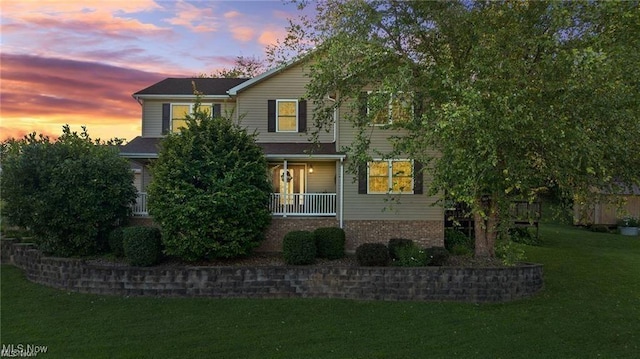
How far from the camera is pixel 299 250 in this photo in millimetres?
11250

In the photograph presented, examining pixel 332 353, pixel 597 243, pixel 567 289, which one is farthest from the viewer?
pixel 597 243

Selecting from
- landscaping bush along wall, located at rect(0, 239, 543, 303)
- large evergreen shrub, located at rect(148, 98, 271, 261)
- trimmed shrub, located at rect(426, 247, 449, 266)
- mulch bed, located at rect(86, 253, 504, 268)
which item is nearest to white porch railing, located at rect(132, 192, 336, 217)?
mulch bed, located at rect(86, 253, 504, 268)

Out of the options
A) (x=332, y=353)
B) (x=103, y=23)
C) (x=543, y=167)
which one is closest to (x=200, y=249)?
(x=332, y=353)

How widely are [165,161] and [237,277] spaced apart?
3.65m

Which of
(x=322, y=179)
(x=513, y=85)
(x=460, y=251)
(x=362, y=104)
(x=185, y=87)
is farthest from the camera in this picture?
(x=185, y=87)

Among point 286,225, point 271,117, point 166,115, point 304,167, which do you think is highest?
point 166,115

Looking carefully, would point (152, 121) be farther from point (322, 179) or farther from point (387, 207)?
point (387, 207)

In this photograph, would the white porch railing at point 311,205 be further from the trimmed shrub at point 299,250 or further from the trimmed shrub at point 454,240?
the trimmed shrub at point 454,240

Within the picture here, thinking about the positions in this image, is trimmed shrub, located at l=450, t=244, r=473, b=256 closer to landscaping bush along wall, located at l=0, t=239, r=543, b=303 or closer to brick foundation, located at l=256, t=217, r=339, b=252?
landscaping bush along wall, located at l=0, t=239, r=543, b=303

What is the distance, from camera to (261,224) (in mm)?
11633

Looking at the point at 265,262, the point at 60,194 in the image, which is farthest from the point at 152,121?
the point at 265,262

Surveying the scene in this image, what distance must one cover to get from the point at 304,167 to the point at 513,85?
969 cm

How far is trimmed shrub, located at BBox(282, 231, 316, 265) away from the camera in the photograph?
11.2 metres

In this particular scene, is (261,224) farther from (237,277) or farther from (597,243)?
(597,243)
